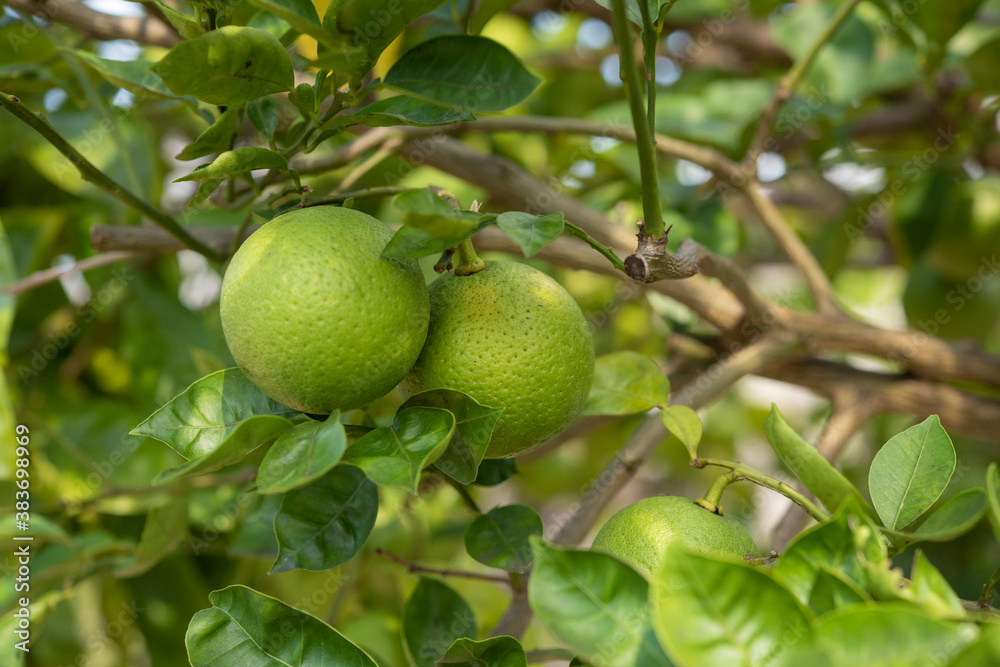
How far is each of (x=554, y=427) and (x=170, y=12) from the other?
0.51 meters

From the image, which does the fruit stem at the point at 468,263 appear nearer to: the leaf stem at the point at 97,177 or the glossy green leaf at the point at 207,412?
the glossy green leaf at the point at 207,412

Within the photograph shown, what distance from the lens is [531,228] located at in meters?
0.57

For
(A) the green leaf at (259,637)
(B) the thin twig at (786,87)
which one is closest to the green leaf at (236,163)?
(A) the green leaf at (259,637)

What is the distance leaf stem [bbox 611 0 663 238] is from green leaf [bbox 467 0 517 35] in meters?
0.39

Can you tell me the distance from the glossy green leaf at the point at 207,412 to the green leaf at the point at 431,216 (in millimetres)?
220

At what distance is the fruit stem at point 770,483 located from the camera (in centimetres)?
60

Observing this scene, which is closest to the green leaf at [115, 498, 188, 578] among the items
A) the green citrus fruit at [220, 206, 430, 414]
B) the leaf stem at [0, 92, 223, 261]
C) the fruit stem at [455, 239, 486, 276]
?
the leaf stem at [0, 92, 223, 261]

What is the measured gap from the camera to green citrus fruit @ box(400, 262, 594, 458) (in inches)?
25.6

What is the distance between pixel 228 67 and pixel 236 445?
29 centimetres

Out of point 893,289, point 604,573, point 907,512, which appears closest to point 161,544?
point 604,573

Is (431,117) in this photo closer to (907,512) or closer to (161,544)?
(907,512)

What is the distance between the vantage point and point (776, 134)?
4.88 ft

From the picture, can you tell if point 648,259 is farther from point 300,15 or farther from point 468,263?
point 300,15

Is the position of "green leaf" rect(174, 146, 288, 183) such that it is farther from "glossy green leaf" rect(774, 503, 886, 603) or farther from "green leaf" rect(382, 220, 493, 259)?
"glossy green leaf" rect(774, 503, 886, 603)
